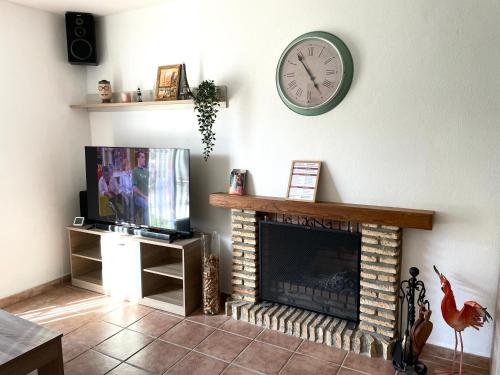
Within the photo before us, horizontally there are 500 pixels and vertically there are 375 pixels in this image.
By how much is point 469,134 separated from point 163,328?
240 cm

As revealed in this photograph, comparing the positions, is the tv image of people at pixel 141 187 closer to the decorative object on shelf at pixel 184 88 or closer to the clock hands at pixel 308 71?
the decorative object on shelf at pixel 184 88

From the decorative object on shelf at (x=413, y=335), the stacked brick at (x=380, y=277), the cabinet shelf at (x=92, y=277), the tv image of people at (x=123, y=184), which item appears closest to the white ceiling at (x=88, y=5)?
the tv image of people at (x=123, y=184)

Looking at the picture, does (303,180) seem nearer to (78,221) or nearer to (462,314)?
(462,314)

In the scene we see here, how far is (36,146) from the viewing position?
10.9 ft

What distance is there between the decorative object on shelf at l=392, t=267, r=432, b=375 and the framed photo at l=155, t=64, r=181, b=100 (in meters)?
2.18

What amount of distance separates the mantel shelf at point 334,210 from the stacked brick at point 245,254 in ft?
0.36

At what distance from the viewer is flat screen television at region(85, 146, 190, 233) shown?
2998mm

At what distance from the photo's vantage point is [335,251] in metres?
2.63

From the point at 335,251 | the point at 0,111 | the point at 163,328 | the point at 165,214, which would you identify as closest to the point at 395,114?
the point at 335,251

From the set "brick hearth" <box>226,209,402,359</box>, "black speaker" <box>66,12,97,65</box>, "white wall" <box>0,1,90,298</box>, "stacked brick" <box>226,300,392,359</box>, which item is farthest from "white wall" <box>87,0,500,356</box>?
"white wall" <box>0,1,90,298</box>

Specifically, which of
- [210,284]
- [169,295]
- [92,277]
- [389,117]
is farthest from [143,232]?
[389,117]

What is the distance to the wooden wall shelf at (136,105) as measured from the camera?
297cm

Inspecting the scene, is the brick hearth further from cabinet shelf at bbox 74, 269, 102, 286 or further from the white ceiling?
the white ceiling

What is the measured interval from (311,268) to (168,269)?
1176 mm
